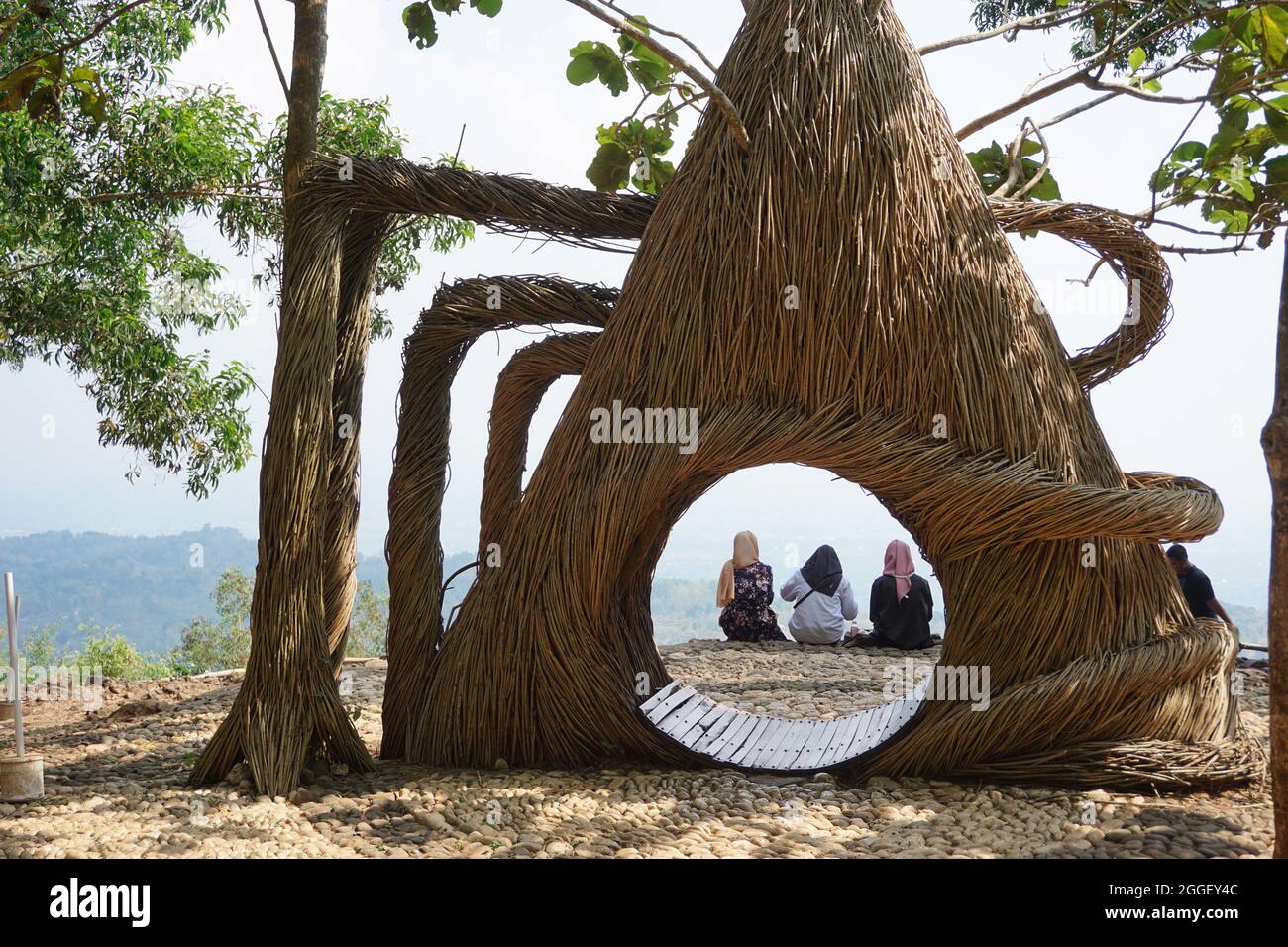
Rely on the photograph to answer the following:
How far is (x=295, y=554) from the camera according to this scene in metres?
4.24

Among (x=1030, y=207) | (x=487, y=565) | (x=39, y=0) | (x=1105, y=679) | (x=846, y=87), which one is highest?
(x=39, y=0)

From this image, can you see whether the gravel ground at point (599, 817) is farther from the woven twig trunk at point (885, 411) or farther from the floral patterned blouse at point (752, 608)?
the floral patterned blouse at point (752, 608)

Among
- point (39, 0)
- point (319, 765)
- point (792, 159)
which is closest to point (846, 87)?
point (792, 159)

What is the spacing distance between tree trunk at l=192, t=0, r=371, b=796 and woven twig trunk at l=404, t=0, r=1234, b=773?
74cm

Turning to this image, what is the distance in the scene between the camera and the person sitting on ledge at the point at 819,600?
28.5ft

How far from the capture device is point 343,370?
486 cm

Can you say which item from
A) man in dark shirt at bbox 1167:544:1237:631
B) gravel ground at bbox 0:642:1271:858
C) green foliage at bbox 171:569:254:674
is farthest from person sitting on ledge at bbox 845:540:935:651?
green foliage at bbox 171:569:254:674

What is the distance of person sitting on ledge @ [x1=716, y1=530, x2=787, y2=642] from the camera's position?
28.6ft

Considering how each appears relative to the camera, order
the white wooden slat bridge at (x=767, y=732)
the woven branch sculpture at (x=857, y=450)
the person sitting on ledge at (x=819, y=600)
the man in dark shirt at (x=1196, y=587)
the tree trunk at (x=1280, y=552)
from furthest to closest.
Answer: the person sitting on ledge at (x=819, y=600) → the man in dark shirt at (x=1196, y=587) → the white wooden slat bridge at (x=767, y=732) → the woven branch sculpture at (x=857, y=450) → the tree trunk at (x=1280, y=552)

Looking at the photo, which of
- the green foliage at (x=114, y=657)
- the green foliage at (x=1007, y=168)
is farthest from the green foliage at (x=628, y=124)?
the green foliage at (x=114, y=657)

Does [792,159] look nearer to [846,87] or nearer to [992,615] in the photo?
[846,87]

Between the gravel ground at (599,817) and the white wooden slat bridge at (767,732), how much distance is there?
0.17 meters
